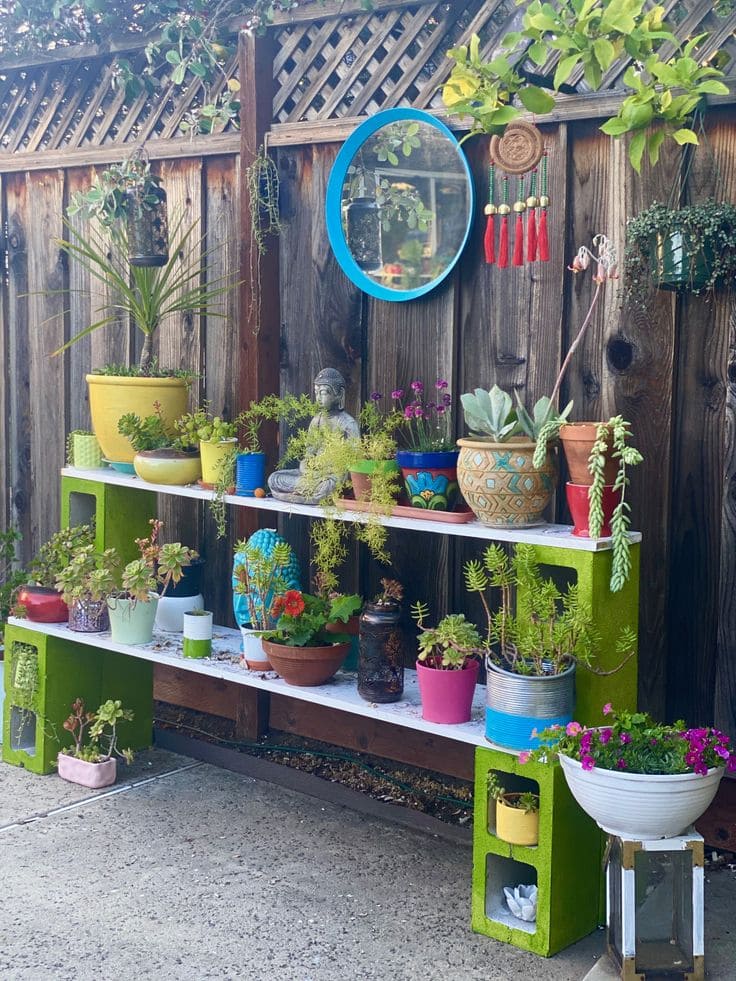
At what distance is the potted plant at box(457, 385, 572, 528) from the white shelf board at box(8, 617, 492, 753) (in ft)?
1.57

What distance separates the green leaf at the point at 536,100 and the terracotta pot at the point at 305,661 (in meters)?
1.37

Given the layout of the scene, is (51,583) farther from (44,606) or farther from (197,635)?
(197,635)

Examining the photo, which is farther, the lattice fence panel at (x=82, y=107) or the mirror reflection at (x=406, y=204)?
the lattice fence panel at (x=82, y=107)

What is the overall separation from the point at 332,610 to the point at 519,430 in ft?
2.31

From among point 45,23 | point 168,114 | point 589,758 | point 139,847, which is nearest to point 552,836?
point 589,758

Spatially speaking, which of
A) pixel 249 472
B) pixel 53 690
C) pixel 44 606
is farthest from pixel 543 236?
pixel 53 690

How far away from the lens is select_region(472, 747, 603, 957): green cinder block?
2.45m

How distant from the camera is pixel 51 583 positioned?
3664 mm

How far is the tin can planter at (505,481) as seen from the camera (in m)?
2.55

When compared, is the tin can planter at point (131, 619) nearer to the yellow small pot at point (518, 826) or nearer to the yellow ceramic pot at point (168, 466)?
the yellow ceramic pot at point (168, 466)

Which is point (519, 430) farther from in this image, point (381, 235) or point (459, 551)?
point (381, 235)

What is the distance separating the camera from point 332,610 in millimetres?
2979

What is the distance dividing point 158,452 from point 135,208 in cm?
78

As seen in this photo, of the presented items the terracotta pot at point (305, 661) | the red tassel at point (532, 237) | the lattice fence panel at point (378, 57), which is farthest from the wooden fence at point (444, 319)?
the terracotta pot at point (305, 661)
